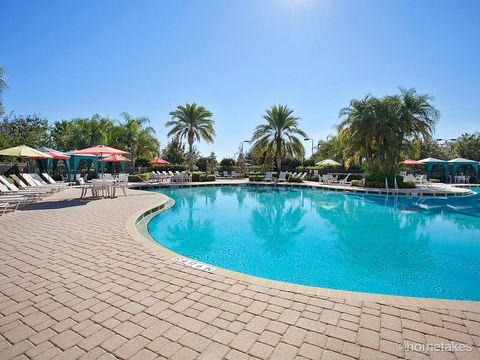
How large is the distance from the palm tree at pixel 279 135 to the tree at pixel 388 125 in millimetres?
5987

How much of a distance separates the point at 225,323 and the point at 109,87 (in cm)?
2014

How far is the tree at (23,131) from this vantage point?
991 inches

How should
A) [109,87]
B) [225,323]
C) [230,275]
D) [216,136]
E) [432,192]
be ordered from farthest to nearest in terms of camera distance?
1. [216,136]
2. [109,87]
3. [432,192]
4. [230,275]
5. [225,323]

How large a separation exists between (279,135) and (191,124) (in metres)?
8.50

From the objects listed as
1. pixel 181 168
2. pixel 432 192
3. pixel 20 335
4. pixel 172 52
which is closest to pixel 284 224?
pixel 20 335

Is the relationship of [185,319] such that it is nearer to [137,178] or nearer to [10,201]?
[10,201]

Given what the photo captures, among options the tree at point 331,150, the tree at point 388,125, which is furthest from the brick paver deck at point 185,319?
the tree at point 331,150

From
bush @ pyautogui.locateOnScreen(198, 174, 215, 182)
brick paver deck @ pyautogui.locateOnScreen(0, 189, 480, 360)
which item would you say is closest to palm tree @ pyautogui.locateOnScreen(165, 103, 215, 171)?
bush @ pyautogui.locateOnScreen(198, 174, 215, 182)

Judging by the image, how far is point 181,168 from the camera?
32.0 metres

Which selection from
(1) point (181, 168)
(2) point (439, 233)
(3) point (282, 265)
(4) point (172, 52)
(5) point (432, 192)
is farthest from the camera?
(1) point (181, 168)

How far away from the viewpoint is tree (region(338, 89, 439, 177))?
1741 cm

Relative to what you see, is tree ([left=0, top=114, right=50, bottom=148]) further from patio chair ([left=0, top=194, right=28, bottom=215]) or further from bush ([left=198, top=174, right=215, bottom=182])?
patio chair ([left=0, top=194, right=28, bottom=215])

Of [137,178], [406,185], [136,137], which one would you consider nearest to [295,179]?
[406,185]

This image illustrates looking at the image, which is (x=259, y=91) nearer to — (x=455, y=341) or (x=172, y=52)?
(x=172, y=52)
